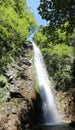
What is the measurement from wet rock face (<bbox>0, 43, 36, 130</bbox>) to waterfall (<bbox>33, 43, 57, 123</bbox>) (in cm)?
425

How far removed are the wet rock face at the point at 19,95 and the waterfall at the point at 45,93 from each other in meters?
4.25

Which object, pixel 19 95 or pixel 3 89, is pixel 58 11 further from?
pixel 19 95

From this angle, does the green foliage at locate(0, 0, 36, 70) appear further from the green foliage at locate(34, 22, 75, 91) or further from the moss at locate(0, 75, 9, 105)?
the green foliage at locate(34, 22, 75, 91)

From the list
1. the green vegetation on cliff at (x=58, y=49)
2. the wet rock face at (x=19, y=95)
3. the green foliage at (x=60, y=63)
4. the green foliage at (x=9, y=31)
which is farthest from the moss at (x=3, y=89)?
the green foliage at (x=60, y=63)

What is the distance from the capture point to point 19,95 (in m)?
24.0

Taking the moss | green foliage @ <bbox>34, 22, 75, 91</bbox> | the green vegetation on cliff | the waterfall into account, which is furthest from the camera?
green foliage @ <bbox>34, 22, 75, 91</bbox>

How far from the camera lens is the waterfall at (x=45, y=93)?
31.3 m

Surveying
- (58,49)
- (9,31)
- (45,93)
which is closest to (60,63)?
(58,49)

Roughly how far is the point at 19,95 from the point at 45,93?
10.4 metres

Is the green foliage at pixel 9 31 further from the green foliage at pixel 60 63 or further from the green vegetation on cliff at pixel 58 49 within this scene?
the green foliage at pixel 60 63

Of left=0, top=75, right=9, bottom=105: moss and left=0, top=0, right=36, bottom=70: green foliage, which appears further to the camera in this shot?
left=0, top=0, right=36, bottom=70: green foliage

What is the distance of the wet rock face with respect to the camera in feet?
66.8

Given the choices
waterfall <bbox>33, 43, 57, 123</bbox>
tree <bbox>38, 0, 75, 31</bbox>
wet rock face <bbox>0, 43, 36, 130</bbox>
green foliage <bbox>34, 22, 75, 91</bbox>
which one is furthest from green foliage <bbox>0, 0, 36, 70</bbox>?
green foliage <bbox>34, 22, 75, 91</bbox>

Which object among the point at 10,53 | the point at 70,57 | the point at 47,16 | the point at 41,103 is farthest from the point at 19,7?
the point at 47,16
